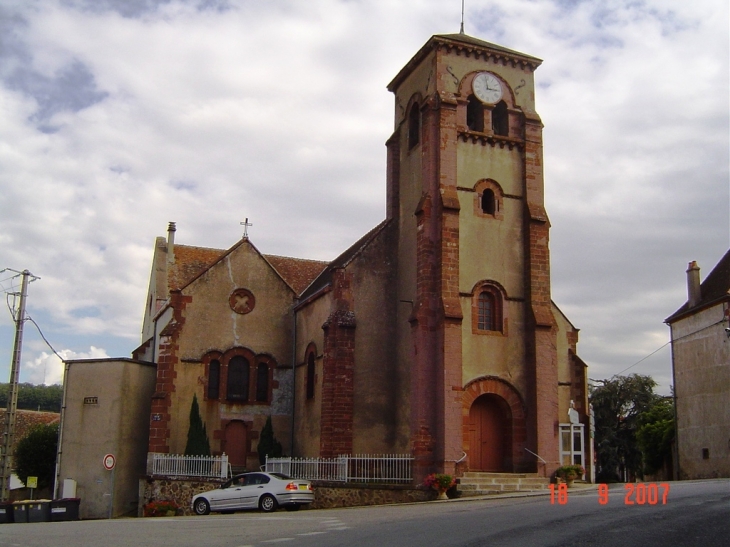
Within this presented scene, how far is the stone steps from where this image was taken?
24.8 m

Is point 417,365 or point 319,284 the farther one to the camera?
point 319,284

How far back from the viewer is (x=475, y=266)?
28.5 meters

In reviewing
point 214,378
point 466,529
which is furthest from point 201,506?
point 466,529

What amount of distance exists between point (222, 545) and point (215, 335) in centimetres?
2170

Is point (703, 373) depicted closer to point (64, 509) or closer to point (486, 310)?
point (486, 310)

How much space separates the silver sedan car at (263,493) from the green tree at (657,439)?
1168 inches

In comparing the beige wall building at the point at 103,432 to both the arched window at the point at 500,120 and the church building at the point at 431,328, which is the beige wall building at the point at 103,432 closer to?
the church building at the point at 431,328

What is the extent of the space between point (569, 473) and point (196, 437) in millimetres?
14573

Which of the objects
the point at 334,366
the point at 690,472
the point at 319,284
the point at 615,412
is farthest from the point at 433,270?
the point at 615,412

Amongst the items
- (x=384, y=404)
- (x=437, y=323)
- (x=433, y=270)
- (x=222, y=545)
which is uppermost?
(x=433, y=270)

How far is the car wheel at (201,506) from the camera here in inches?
A: 997

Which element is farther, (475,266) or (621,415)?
(621,415)

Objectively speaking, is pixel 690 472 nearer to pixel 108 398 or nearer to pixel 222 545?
pixel 108 398

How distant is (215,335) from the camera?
34344mm
